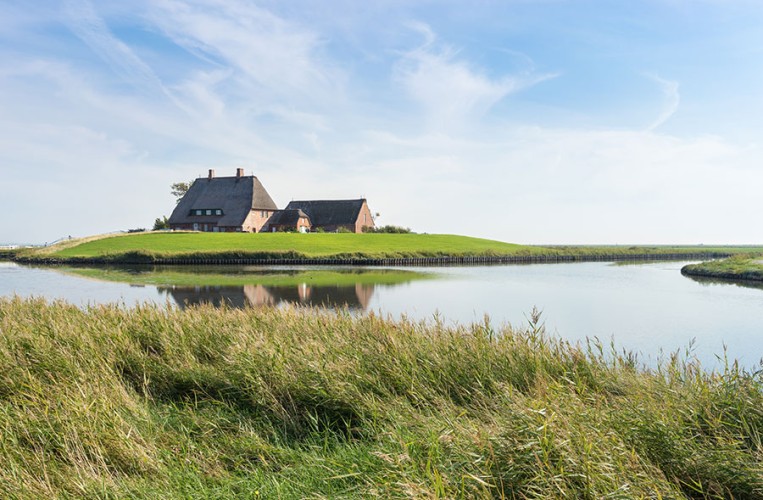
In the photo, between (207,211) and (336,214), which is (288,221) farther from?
(207,211)

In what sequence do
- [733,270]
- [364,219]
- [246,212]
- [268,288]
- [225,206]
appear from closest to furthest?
1. [268,288]
2. [733,270]
3. [246,212]
4. [225,206]
5. [364,219]

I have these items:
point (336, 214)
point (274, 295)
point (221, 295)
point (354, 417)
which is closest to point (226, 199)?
point (336, 214)

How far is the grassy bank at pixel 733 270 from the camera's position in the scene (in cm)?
3195

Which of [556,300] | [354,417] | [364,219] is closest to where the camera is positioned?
[354,417]

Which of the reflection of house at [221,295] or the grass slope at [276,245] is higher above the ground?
the grass slope at [276,245]

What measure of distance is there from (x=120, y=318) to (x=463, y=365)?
6.52 meters

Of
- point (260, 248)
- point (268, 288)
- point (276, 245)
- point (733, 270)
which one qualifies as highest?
point (276, 245)

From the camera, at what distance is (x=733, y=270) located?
33531 mm

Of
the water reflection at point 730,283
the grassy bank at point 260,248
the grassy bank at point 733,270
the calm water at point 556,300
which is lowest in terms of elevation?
the calm water at point 556,300

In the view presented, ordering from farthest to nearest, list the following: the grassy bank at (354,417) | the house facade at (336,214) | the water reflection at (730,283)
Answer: the house facade at (336,214) < the water reflection at (730,283) < the grassy bank at (354,417)

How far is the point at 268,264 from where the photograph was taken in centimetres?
4484

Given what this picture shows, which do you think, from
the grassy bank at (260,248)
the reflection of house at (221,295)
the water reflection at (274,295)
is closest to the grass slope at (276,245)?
the grassy bank at (260,248)

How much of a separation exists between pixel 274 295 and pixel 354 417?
662 inches

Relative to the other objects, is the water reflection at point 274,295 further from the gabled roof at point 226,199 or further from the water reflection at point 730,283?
the gabled roof at point 226,199
